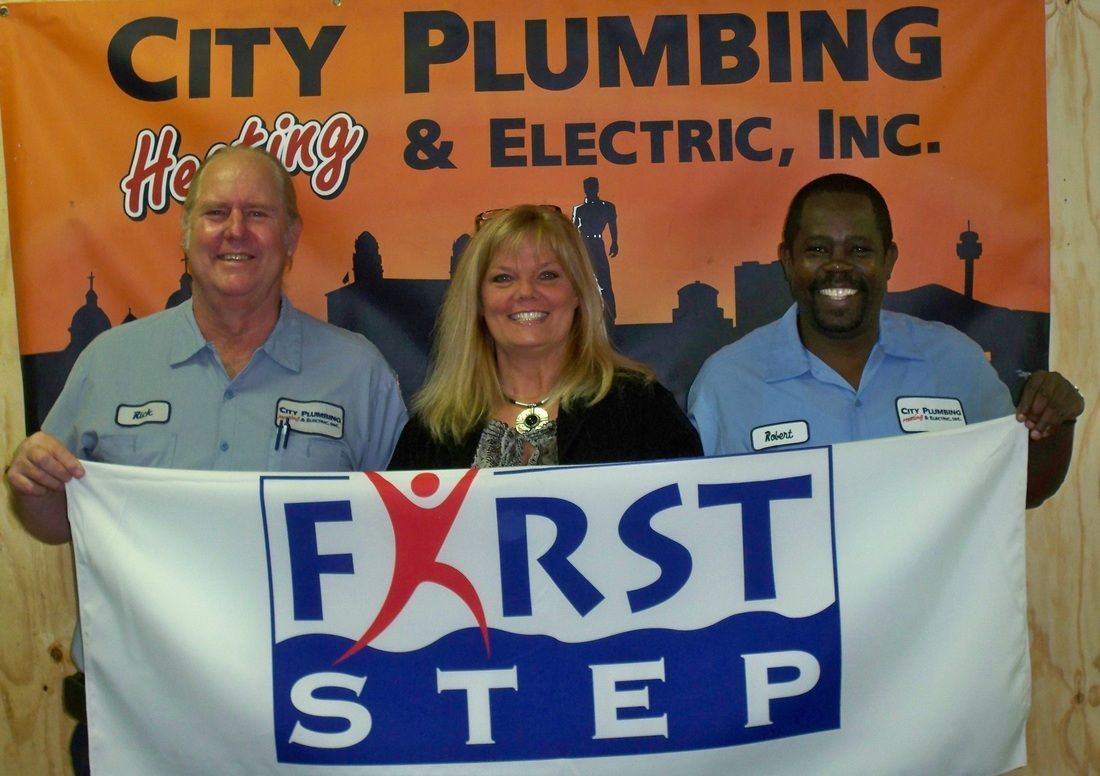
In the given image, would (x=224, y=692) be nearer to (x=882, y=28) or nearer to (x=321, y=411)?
(x=321, y=411)

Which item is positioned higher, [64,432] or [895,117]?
[895,117]

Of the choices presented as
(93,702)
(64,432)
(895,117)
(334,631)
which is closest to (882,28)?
(895,117)

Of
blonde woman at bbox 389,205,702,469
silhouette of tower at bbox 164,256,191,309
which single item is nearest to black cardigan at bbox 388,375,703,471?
blonde woman at bbox 389,205,702,469

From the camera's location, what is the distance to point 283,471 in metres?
2.33

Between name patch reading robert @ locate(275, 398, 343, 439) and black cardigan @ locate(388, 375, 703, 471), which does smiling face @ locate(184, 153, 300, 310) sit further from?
black cardigan @ locate(388, 375, 703, 471)

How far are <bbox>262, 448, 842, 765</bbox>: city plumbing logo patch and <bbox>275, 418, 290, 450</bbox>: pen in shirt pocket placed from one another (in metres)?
0.26

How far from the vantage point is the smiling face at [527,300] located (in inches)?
92.6

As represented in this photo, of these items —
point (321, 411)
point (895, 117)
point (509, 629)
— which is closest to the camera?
point (509, 629)

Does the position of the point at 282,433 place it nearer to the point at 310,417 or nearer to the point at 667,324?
the point at 310,417

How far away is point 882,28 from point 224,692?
230 cm

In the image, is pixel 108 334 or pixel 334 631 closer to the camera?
pixel 334 631

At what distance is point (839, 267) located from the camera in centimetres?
248

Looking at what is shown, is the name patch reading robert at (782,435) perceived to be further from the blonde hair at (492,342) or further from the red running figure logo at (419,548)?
the red running figure logo at (419,548)

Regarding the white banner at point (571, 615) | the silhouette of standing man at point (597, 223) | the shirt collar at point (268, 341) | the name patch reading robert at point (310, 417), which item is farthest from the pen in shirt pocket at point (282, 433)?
the silhouette of standing man at point (597, 223)
